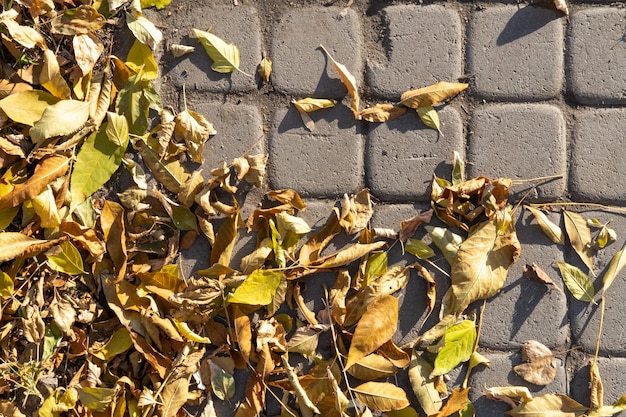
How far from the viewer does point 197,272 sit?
6.46 ft

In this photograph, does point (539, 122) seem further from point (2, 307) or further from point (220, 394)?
point (2, 307)

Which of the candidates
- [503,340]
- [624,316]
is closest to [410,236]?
[503,340]

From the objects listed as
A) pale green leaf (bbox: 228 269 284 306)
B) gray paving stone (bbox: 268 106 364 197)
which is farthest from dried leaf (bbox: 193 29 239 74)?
pale green leaf (bbox: 228 269 284 306)

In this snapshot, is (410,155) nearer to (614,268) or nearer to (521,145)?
(521,145)

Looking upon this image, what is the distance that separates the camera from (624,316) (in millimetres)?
1988

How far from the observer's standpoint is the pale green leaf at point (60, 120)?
1.87m

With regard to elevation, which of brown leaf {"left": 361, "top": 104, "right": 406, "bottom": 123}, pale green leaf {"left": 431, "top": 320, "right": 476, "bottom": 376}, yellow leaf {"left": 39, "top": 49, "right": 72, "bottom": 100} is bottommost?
pale green leaf {"left": 431, "top": 320, "right": 476, "bottom": 376}

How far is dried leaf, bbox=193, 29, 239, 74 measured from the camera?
1.99 m

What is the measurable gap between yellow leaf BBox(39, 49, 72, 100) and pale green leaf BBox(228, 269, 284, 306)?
78cm

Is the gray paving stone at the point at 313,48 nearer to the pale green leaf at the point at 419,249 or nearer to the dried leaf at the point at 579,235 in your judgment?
the pale green leaf at the point at 419,249

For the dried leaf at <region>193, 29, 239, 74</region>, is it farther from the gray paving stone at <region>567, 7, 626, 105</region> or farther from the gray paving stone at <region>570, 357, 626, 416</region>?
the gray paving stone at <region>570, 357, 626, 416</region>

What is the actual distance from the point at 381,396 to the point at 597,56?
1.24 meters

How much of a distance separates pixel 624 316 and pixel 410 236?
2.33 feet

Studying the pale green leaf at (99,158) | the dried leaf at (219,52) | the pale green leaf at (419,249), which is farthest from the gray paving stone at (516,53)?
the pale green leaf at (99,158)
